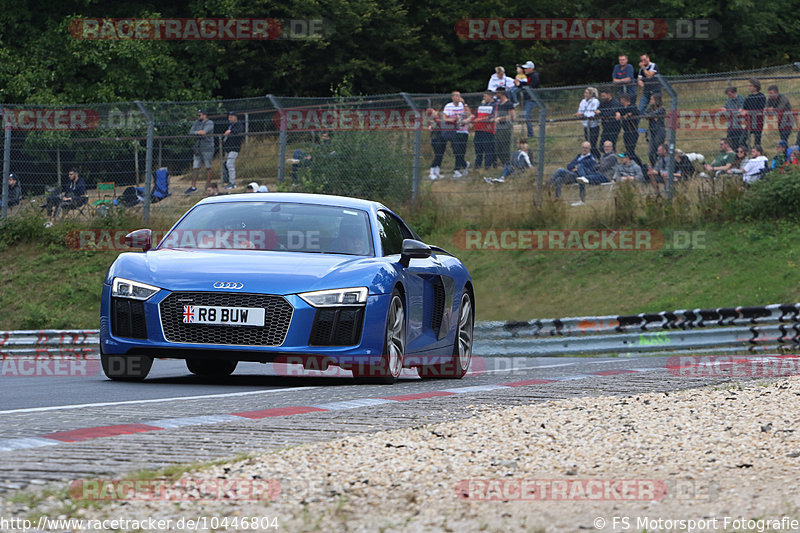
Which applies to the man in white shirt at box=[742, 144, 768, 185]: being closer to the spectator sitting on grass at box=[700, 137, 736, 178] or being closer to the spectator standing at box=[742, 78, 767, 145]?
the spectator sitting on grass at box=[700, 137, 736, 178]

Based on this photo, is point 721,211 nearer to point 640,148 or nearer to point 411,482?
point 640,148

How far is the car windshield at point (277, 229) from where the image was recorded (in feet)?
33.8

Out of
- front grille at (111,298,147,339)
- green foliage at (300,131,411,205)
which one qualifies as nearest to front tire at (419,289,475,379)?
front grille at (111,298,147,339)

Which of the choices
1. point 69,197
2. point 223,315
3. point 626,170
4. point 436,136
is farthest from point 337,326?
point 69,197

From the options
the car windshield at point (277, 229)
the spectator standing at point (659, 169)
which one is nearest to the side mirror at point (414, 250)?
the car windshield at point (277, 229)

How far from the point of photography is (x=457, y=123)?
23062 millimetres

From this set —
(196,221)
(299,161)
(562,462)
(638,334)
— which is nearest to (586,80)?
(299,161)

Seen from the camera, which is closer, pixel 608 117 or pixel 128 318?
pixel 128 318

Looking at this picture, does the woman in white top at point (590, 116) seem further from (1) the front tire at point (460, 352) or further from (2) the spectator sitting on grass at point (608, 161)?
(1) the front tire at point (460, 352)

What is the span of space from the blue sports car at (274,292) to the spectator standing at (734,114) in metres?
11.2

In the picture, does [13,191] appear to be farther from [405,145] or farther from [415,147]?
[415,147]

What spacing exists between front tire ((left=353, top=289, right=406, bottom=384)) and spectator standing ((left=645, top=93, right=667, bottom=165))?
39.6 feet

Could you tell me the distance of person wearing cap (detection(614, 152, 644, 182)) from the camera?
21797 mm

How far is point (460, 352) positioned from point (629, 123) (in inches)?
421
